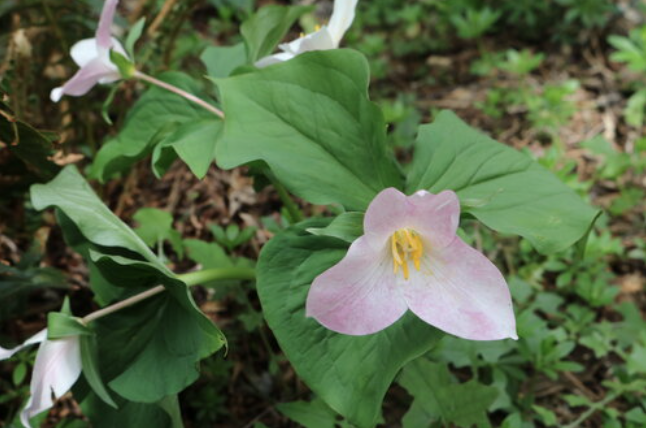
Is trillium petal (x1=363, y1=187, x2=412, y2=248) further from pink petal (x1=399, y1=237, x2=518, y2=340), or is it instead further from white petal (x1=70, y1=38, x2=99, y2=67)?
white petal (x1=70, y1=38, x2=99, y2=67)

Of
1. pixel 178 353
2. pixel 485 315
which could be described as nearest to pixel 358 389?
pixel 485 315

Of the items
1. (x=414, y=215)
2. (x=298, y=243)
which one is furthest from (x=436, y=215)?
(x=298, y=243)

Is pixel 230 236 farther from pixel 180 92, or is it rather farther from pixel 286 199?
pixel 180 92

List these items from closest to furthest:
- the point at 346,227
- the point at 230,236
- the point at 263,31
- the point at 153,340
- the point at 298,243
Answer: the point at 346,227 → the point at 298,243 → the point at 153,340 → the point at 263,31 → the point at 230,236

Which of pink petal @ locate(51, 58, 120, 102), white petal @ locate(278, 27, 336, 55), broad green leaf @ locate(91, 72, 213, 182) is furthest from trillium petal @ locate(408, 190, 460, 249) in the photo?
pink petal @ locate(51, 58, 120, 102)

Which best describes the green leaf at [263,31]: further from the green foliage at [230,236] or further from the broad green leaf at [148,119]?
the green foliage at [230,236]

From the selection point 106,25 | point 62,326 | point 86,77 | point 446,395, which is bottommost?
point 446,395
